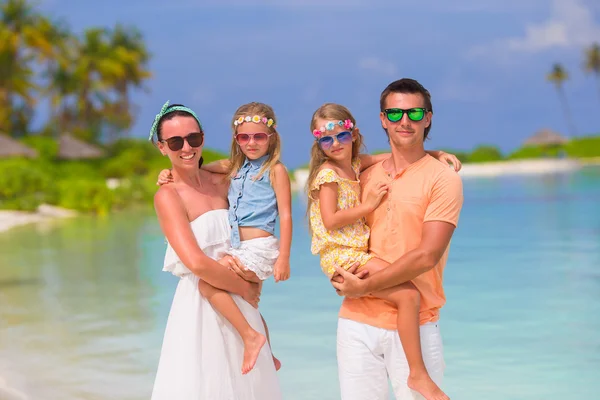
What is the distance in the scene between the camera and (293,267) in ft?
42.4

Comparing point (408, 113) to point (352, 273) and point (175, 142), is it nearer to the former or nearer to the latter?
point (352, 273)

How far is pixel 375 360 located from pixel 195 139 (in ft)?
3.61

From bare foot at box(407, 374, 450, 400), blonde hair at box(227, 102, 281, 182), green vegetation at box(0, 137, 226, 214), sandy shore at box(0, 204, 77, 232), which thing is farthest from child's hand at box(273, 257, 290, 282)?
green vegetation at box(0, 137, 226, 214)

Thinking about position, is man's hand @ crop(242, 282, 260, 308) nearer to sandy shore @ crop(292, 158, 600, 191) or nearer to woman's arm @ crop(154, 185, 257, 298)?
woman's arm @ crop(154, 185, 257, 298)

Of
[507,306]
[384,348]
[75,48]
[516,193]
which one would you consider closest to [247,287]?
[384,348]

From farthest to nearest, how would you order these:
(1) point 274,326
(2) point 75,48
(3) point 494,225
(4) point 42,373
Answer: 1. (2) point 75,48
2. (3) point 494,225
3. (1) point 274,326
4. (4) point 42,373

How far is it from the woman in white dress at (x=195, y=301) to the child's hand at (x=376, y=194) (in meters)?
0.60

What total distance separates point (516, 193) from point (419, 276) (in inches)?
1035

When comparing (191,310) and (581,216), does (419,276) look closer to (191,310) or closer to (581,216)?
(191,310)

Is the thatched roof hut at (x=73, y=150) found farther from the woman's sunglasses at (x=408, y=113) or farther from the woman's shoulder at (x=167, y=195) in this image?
the woman's sunglasses at (x=408, y=113)

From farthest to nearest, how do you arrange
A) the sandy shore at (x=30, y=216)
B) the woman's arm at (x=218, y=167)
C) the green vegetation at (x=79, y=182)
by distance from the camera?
the green vegetation at (x=79, y=182) → the sandy shore at (x=30, y=216) → the woman's arm at (x=218, y=167)

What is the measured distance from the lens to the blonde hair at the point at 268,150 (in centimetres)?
324

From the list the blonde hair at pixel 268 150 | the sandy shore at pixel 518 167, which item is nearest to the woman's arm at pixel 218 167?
the blonde hair at pixel 268 150

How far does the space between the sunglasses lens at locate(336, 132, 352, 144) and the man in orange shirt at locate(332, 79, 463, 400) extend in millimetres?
139
